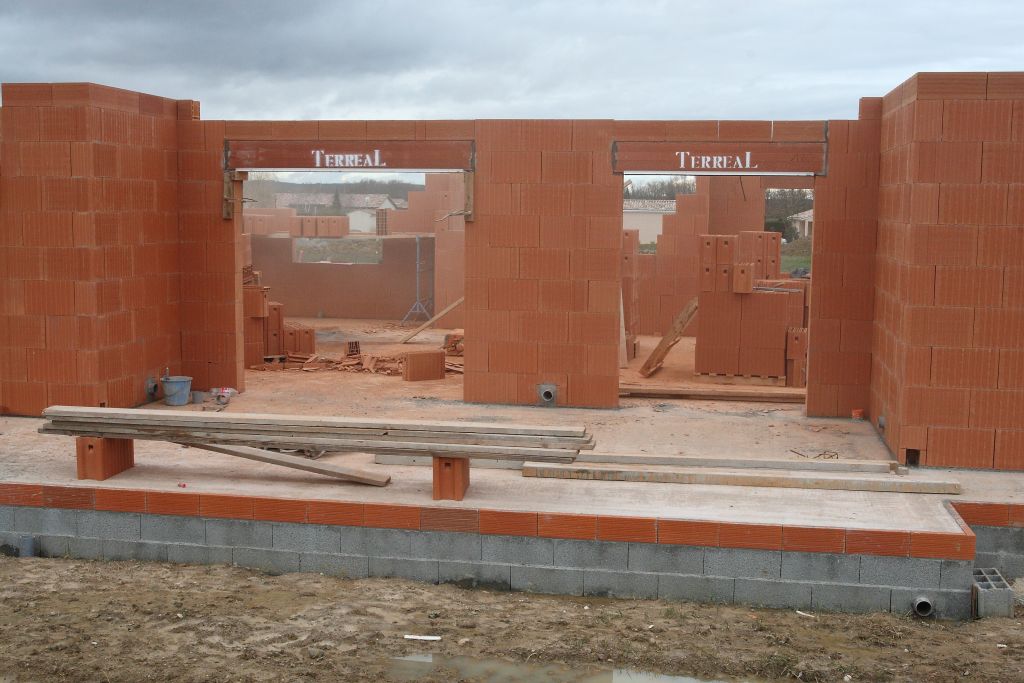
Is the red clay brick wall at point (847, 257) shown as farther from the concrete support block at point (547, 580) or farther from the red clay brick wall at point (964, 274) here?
the concrete support block at point (547, 580)

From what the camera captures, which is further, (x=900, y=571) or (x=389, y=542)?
(x=389, y=542)

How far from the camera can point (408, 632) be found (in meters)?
9.16

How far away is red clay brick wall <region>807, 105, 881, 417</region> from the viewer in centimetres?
1509

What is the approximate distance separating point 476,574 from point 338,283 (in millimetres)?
22657

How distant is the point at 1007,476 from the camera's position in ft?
39.2

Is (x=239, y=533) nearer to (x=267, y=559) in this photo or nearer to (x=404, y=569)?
(x=267, y=559)

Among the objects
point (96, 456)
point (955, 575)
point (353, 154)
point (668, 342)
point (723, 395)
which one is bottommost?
point (955, 575)

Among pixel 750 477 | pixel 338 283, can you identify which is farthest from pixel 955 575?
pixel 338 283

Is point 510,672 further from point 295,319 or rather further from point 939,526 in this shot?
point 295,319

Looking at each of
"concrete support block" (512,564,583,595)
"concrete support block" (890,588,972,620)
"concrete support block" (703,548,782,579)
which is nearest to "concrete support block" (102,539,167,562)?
"concrete support block" (512,564,583,595)

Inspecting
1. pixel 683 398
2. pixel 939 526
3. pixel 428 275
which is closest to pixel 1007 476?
pixel 939 526

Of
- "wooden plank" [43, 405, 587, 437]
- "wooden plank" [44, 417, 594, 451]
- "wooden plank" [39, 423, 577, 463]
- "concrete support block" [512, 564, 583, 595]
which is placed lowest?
"concrete support block" [512, 564, 583, 595]

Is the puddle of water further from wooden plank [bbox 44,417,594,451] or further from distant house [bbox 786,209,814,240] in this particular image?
distant house [bbox 786,209,814,240]

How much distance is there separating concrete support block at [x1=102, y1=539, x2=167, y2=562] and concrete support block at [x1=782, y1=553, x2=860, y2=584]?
5820 mm
